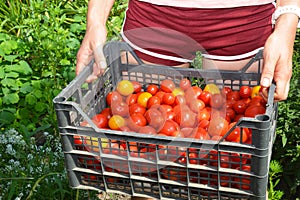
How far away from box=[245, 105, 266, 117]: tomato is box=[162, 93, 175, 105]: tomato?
0.26 m

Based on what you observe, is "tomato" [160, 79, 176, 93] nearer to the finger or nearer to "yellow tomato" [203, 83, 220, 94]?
"yellow tomato" [203, 83, 220, 94]

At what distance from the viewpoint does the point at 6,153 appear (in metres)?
2.97

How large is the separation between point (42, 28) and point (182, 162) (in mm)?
2454

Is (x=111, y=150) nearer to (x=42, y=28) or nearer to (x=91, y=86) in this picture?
(x=91, y=86)

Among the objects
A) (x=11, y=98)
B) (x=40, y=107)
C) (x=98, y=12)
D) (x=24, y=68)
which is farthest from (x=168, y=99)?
(x=24, y=68)

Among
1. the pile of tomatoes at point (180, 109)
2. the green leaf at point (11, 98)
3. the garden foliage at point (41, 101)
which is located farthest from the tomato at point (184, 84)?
the green leaf at point (11, 98)

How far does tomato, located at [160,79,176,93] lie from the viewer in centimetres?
193

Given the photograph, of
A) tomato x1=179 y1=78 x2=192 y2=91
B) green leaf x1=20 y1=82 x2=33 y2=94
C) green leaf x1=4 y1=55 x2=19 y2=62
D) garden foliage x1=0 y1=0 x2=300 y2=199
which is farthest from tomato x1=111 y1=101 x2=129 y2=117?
green leaf x1=4 y1=55 x2=19 y2=62

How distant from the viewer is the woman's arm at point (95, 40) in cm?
188

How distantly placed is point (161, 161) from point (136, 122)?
0.20m

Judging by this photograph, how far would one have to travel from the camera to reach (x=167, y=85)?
1943 mm

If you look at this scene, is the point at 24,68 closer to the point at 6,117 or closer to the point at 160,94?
the point at 6,117

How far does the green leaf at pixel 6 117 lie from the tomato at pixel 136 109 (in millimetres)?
1623

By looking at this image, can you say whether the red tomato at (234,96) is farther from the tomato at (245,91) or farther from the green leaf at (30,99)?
the green leaf at (30,99)
